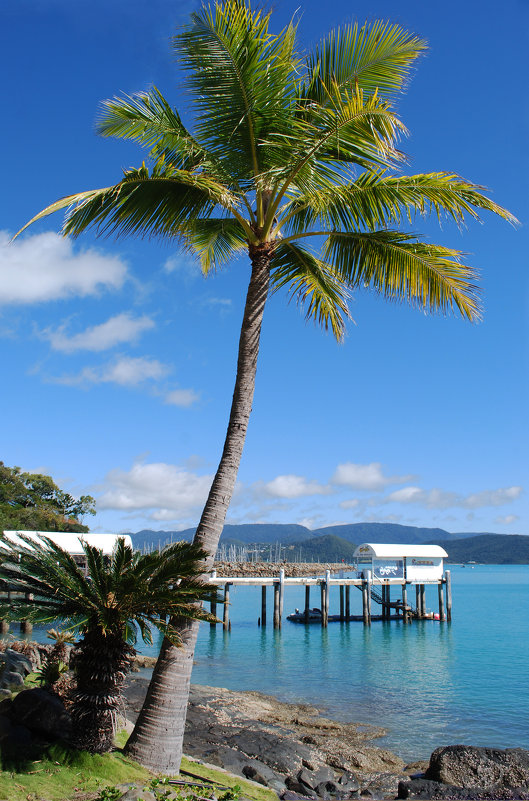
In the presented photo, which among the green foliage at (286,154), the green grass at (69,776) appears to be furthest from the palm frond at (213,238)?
the green grass at (69,776)

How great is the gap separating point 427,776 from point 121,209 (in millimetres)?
10976

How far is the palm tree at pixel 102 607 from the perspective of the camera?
7297 millimetres

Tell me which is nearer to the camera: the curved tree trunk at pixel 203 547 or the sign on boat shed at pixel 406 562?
the curved tree trunk at pixel 203 547

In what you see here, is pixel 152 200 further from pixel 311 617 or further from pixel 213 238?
pixel 311 617

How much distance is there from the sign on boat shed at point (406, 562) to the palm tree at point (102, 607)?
4222cm

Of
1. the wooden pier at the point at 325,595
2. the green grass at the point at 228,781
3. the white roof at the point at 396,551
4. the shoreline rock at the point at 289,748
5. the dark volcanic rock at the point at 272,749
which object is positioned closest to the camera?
the green grass at the point at 228,781

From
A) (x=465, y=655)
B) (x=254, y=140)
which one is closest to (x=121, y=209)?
(x=254, y=140)

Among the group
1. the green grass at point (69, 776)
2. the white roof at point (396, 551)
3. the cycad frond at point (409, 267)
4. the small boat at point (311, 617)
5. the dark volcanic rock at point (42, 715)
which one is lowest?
the small boat at point (311, 617)

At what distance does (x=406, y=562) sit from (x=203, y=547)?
43.5m

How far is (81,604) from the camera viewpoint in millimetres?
7352

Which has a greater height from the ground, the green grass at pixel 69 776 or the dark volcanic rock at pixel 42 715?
the dark volcanic rock at pixel 42 715

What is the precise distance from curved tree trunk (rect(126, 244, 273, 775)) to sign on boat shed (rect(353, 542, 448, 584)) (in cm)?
4138

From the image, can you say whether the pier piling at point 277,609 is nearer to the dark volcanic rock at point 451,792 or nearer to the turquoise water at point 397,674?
the turquoise water at point 397,674

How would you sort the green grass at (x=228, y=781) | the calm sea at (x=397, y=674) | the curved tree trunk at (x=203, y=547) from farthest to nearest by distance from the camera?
the calm sea at (x=397, y=674) < the green grass at (x=228, y=781) < the curved tree trunk at (x=203, y=547)
